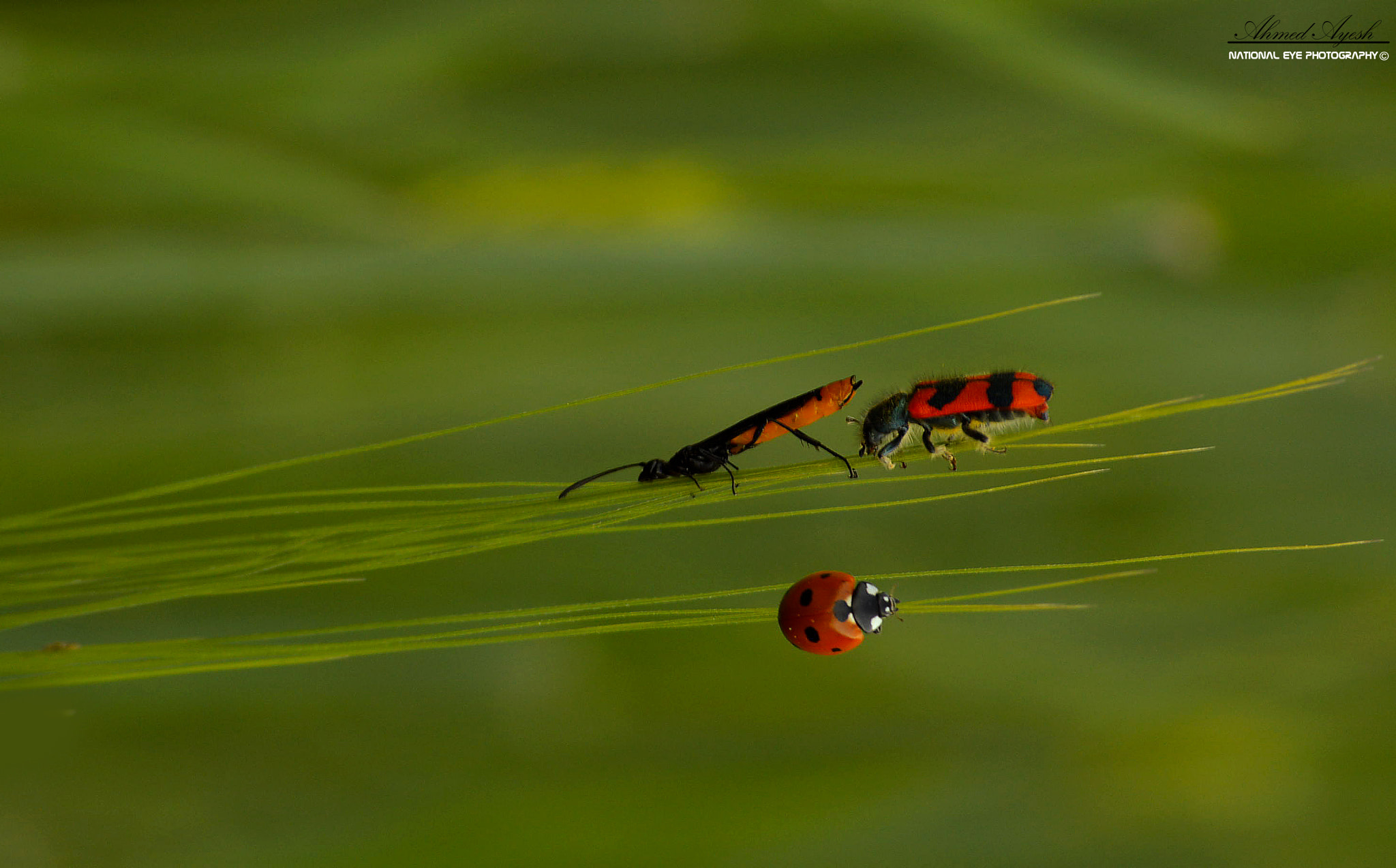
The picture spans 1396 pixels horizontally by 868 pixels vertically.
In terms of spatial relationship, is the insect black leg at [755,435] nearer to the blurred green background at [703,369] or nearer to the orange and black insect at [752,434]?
the orange and black insect at [752,434]

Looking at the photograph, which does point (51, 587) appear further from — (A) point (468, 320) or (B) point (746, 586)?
(B) point (746, 586)

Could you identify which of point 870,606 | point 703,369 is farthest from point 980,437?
point 703,369

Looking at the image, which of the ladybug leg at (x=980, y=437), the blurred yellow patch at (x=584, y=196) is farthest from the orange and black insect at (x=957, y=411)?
the blurred yellow patch at (x=584, y=196)

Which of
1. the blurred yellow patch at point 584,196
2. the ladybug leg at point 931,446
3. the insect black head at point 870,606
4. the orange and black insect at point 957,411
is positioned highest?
the blurred yellow patch at point 584,196

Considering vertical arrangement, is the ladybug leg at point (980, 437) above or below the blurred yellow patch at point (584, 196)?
below

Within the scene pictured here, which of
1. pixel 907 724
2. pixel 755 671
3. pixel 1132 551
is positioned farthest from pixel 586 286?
pixel 1132 551
